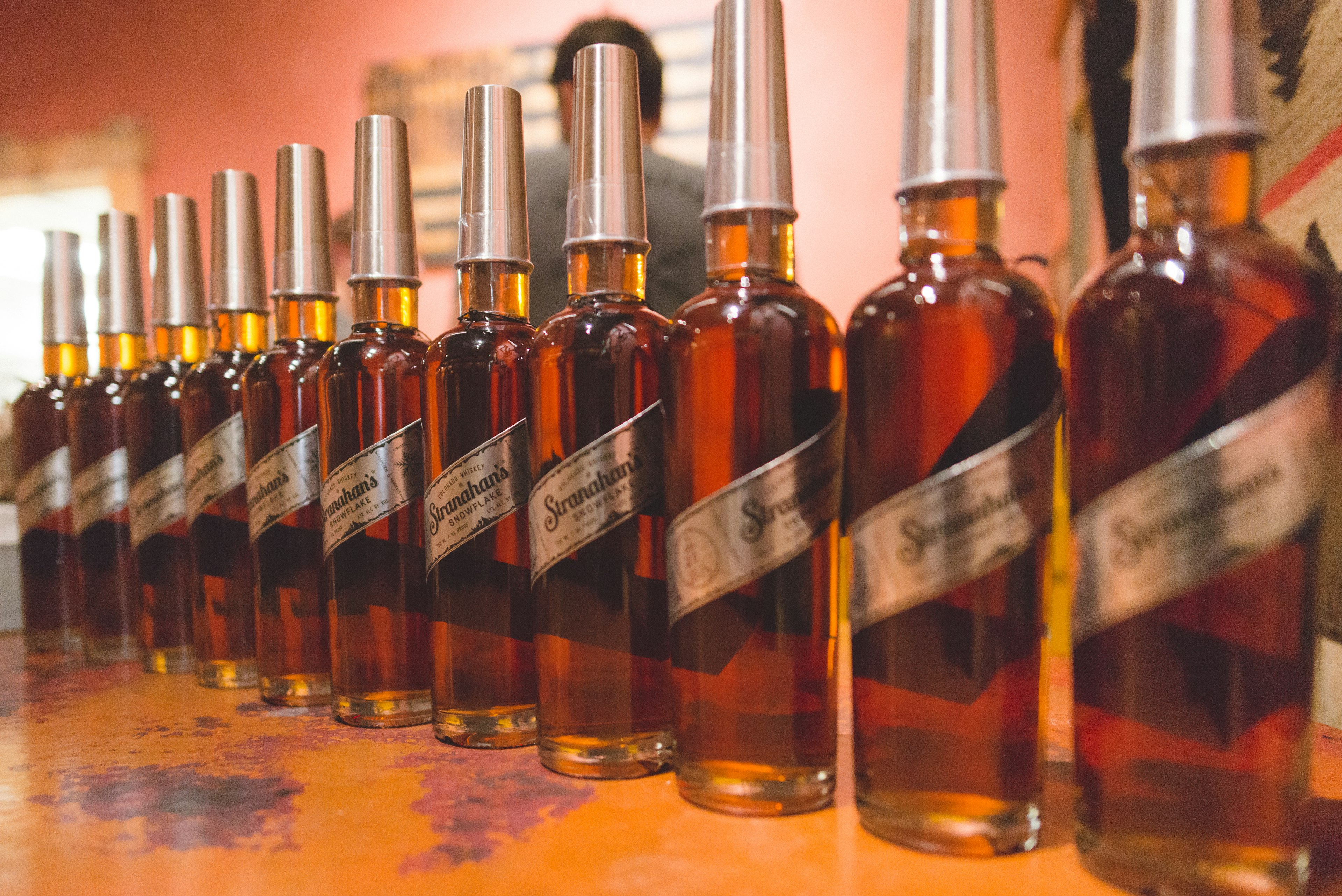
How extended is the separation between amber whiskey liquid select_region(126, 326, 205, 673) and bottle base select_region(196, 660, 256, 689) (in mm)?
76

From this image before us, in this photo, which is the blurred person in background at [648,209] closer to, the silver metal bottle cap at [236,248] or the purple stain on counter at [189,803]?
the silver metal bottle cap at [236,248]

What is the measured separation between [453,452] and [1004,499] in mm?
341

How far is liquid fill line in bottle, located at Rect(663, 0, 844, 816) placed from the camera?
45cm

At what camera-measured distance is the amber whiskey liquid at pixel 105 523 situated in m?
0.90

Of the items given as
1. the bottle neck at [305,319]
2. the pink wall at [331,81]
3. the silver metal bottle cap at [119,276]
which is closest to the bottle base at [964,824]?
the bottle neck at [305,319]

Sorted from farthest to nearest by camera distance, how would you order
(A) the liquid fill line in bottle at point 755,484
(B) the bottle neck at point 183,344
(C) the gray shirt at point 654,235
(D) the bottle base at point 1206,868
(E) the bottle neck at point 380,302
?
(C) the gray shirt at point 654,235
(B) the bottle neck at point 183,344
(E) the bottle neck at point 380,302
(A) the liquid fill line in bottle at point 755,484
(D) the bottle base at point 1206,868

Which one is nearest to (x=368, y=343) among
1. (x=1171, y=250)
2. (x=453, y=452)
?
(x=453, y=452)

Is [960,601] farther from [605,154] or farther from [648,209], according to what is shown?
[648,209]

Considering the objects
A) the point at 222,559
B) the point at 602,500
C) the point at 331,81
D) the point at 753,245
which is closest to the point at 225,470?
the point at 222,559

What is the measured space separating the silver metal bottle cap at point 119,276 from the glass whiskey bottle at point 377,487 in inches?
16.9

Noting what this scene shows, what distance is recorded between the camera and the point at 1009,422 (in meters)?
0.41

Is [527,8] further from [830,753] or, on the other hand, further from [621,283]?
Result: [830,753]

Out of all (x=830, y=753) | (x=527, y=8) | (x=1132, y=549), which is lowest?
(x=830, y=753)

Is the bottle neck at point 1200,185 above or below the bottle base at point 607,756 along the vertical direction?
above
